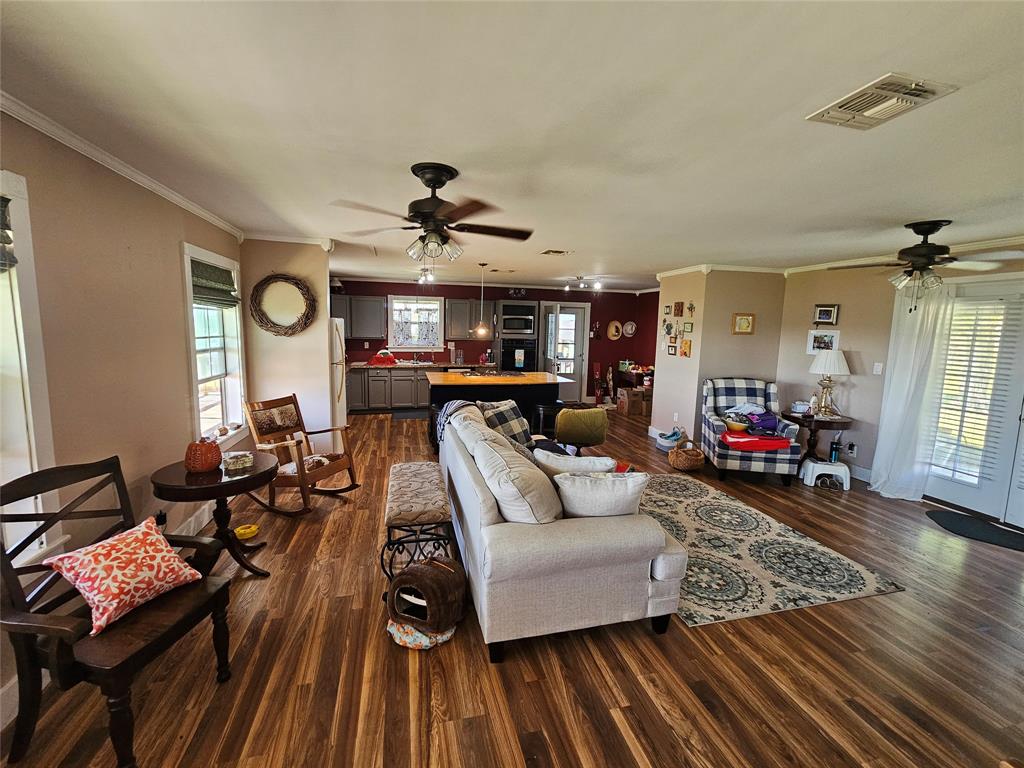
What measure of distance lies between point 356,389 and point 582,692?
256 inches

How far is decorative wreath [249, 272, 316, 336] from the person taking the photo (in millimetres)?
4227

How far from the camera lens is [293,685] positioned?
191cm

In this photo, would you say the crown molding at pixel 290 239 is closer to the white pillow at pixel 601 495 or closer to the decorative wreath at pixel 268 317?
the decorative wreath at pixel 268 317

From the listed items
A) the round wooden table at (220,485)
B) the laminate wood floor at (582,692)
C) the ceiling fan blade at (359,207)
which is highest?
the ceiling fan blade at (359,207)

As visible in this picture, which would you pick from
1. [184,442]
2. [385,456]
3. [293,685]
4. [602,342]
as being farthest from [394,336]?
[293,685]

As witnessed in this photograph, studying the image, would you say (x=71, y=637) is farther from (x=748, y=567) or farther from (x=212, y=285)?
(x=748, y=567)

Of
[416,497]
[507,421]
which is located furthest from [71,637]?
[507,421]

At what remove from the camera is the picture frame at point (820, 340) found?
5.04 m

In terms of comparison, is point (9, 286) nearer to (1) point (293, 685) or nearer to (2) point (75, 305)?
(2) point (75, 305)

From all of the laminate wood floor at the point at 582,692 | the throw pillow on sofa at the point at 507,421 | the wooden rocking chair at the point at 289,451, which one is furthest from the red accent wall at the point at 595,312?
the laminate wood floor at the point at 582,692

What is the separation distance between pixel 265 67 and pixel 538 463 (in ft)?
6.89

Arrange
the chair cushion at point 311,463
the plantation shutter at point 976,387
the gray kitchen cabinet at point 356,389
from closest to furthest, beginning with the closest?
the chair cushion at point 311,463
the plantation shutter at point 976,387
the gray kitchen cabinet at point 356,389

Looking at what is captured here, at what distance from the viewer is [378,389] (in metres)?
7.64

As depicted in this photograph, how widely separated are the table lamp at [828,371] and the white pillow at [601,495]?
3589 mm
